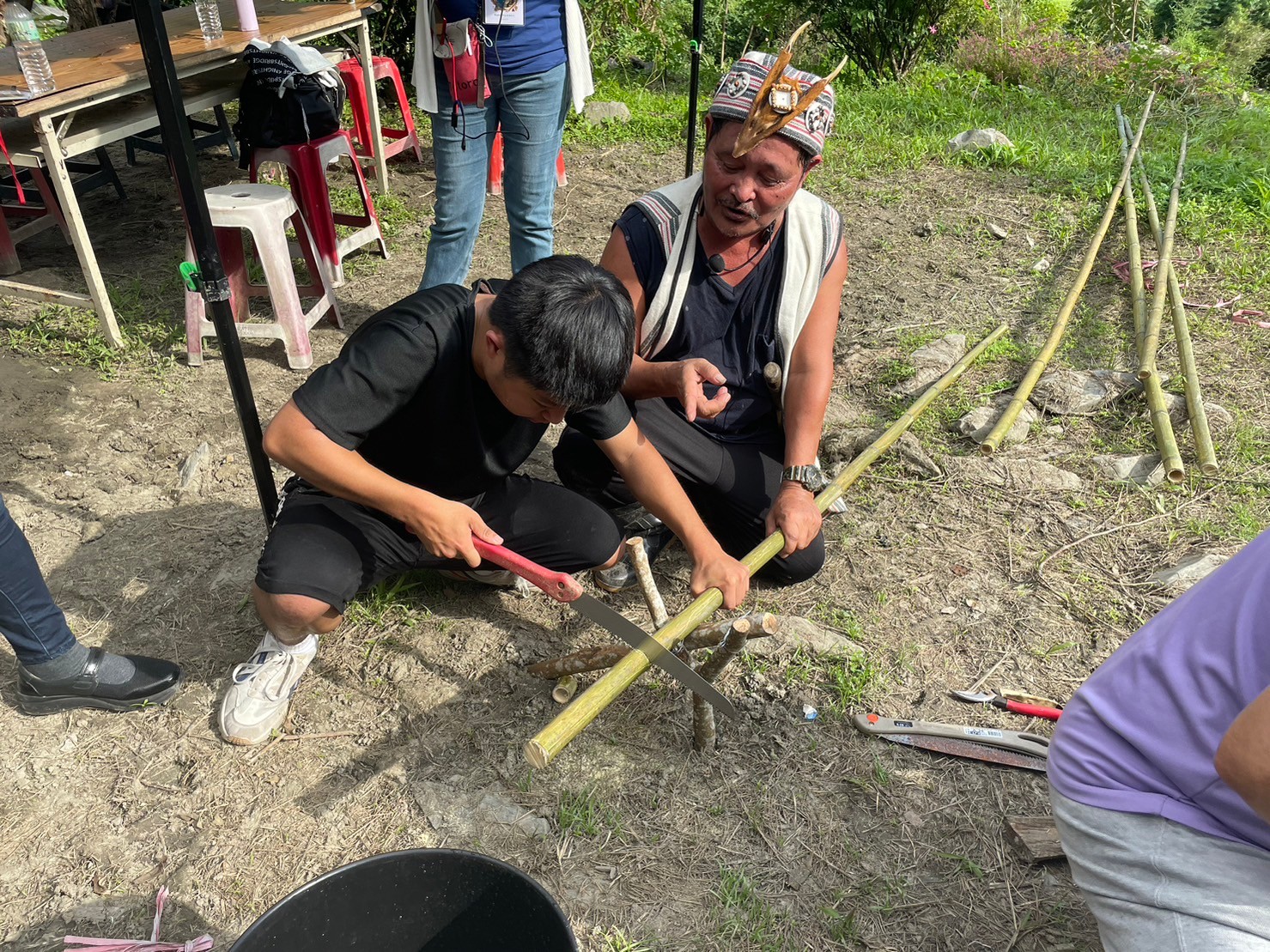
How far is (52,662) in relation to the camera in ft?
8.16

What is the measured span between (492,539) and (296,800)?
2.99 ft

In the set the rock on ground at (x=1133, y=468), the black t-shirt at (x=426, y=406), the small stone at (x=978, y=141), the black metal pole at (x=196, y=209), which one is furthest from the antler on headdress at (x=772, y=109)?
the small stone at (x=978, y=141)

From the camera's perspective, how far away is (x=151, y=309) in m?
4.87

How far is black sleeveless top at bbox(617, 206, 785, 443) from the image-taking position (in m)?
2.99

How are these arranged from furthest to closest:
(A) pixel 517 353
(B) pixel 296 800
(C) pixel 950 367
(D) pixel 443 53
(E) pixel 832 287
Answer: (C) pixel 950 367, (D) pixel 443 53, (E) pixel 832 287, (B) pixel 296 800, (A) pixel 517 353

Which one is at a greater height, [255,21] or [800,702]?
[255,21]

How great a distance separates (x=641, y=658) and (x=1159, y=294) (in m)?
3.94

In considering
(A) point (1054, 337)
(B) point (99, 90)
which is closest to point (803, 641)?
(A) point (1054, 337)

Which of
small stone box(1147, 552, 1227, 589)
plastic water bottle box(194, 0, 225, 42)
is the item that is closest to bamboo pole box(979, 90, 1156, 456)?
small stone box(1147, 552, 1227, 589)

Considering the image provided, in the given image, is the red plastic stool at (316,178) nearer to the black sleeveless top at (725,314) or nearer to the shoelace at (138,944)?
the black sleeveless top at (725,314)

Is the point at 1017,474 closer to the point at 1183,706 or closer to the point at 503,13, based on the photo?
the point at 1183,706

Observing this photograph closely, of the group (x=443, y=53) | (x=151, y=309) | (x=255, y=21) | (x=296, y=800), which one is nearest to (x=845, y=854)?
(x=296, y=800)

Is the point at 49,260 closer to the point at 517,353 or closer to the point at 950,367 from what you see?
the point at 517,353

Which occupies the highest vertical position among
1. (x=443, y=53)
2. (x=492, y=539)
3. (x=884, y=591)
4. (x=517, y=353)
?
(x=443, y=53)
